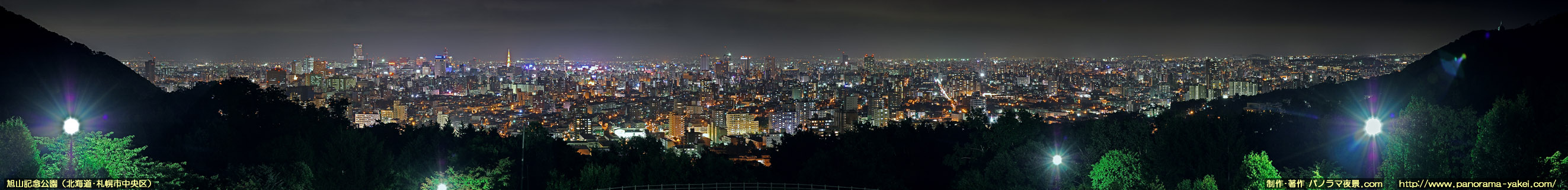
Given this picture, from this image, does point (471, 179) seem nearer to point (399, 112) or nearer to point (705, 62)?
point (399, 112)

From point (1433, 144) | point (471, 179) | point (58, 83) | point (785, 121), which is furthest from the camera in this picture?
point (785, 121)

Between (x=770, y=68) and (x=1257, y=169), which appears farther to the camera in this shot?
(x=770, y=68)

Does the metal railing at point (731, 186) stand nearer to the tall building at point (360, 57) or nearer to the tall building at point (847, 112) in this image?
the tall building at point (847, 112)

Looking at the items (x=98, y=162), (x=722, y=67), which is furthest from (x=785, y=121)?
(x=722, y=67)

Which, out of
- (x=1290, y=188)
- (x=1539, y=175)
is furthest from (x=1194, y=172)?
(x=1539, y=175)

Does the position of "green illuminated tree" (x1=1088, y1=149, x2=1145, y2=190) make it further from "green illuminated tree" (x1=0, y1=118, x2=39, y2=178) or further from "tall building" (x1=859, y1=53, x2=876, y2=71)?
"tall building" (x1=859, y1=53, x2=876, y2=71)

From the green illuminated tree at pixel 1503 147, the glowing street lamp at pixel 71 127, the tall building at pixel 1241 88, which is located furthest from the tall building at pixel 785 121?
the green illuminated tree at pixel 1503 147
